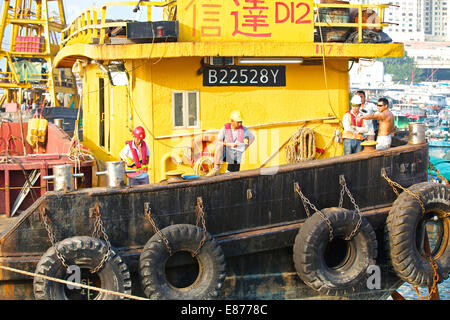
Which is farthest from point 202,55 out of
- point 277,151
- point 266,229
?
point 266,229

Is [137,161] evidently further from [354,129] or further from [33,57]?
[33,57]

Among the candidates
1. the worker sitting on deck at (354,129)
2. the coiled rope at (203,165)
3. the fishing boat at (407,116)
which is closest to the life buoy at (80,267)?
the coiled rope at (203,165)

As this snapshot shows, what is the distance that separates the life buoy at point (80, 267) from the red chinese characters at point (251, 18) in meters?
3.59

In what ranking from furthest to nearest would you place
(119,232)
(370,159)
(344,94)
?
(344,94)
(370,159)
(119,232)

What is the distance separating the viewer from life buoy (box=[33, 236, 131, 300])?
20.5 ft

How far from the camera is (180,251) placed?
683 centimetres

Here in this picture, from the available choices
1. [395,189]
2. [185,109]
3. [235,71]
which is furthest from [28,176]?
[395,189]

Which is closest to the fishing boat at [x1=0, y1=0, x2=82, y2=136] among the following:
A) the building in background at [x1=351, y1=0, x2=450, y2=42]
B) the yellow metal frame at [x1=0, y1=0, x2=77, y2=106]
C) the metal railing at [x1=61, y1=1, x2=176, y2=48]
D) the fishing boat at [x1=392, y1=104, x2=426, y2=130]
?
the yellow metal frame at [x1=0, y1=0, x2=77, y2=106]

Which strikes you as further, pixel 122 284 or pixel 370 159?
pixel 370 159

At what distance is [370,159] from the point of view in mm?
7812

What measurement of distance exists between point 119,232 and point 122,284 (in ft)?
1.88

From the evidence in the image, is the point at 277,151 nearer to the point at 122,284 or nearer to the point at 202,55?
the point at 202,55

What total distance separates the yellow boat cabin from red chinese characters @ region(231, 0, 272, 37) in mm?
14

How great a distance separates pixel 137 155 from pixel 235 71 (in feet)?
6.44
